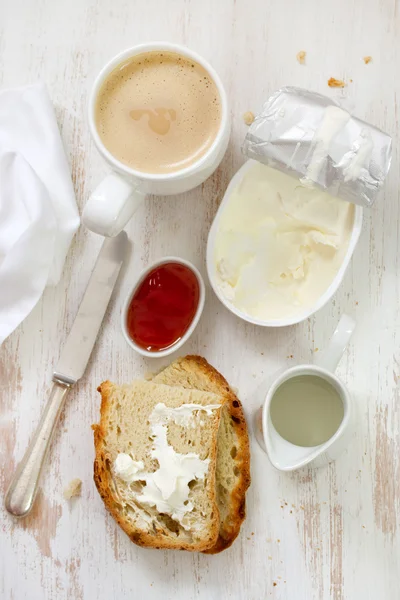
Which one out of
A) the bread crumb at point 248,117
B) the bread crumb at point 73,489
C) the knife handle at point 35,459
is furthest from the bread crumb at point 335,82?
the bread crumb at point 73,489

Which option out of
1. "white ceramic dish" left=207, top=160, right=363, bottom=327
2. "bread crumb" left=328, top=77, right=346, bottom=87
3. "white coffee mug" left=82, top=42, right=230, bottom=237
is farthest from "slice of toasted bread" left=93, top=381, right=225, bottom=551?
"bread crumb" left=328, top=77, right=346, bottom=87

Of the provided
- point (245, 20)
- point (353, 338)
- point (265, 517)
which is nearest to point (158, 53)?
point (245, 20)

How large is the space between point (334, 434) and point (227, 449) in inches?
11.4

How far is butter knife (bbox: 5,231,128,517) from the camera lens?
67.9 inches

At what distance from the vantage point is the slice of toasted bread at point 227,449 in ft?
5.42

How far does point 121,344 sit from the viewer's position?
1775mm

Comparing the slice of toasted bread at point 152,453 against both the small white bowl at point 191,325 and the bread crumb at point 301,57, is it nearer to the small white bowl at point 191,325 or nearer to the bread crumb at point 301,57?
the small white bowl at point 191,325

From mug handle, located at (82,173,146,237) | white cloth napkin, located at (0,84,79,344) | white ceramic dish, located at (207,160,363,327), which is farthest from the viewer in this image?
white cloth napkin, located at (0,84,79,344)

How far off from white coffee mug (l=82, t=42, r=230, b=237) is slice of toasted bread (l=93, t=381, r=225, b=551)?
1.54ft

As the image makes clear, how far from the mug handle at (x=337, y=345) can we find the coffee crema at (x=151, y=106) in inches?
22.5

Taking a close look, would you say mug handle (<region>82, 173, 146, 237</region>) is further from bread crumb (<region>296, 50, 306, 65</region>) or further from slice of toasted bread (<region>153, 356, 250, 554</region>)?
bread crumb (<region>296, 50, 306, 65</region>)

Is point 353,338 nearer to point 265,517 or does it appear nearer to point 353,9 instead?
point 265,517

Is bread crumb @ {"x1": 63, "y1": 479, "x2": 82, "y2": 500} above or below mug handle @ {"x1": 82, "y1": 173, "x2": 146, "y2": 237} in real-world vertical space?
below

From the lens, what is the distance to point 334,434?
153 cm
